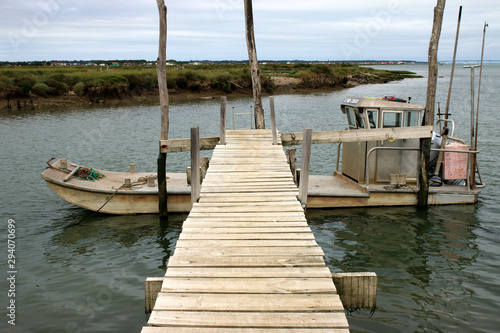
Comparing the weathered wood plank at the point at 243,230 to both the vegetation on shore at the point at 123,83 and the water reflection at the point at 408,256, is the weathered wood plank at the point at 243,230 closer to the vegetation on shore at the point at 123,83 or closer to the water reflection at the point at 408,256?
the water reflection at the point at 408,256

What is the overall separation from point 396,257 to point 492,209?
17.3 feet

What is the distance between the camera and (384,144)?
1480 cm

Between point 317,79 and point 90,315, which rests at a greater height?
point 317,79

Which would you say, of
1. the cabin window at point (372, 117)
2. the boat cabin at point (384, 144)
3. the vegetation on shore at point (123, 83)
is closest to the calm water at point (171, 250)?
the boat cabin at point (384, 144)

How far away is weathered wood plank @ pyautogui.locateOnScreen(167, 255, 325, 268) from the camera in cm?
612

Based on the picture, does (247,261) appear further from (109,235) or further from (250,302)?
(109,235)

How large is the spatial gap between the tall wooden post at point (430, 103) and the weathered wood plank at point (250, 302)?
995cm

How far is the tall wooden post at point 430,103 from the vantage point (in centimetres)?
1413

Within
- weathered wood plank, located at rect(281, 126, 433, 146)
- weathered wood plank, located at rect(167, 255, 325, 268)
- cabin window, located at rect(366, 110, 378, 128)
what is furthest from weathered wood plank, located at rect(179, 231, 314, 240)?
cabin window, located at rect(366, 110, 378, 128)

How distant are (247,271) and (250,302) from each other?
2.32 ft

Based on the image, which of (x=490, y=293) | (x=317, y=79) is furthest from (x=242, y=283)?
(x=317, y=79)

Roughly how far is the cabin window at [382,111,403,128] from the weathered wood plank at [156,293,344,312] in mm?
10371

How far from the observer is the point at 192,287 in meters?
5.63

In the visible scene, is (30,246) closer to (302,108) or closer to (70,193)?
(70,193)
